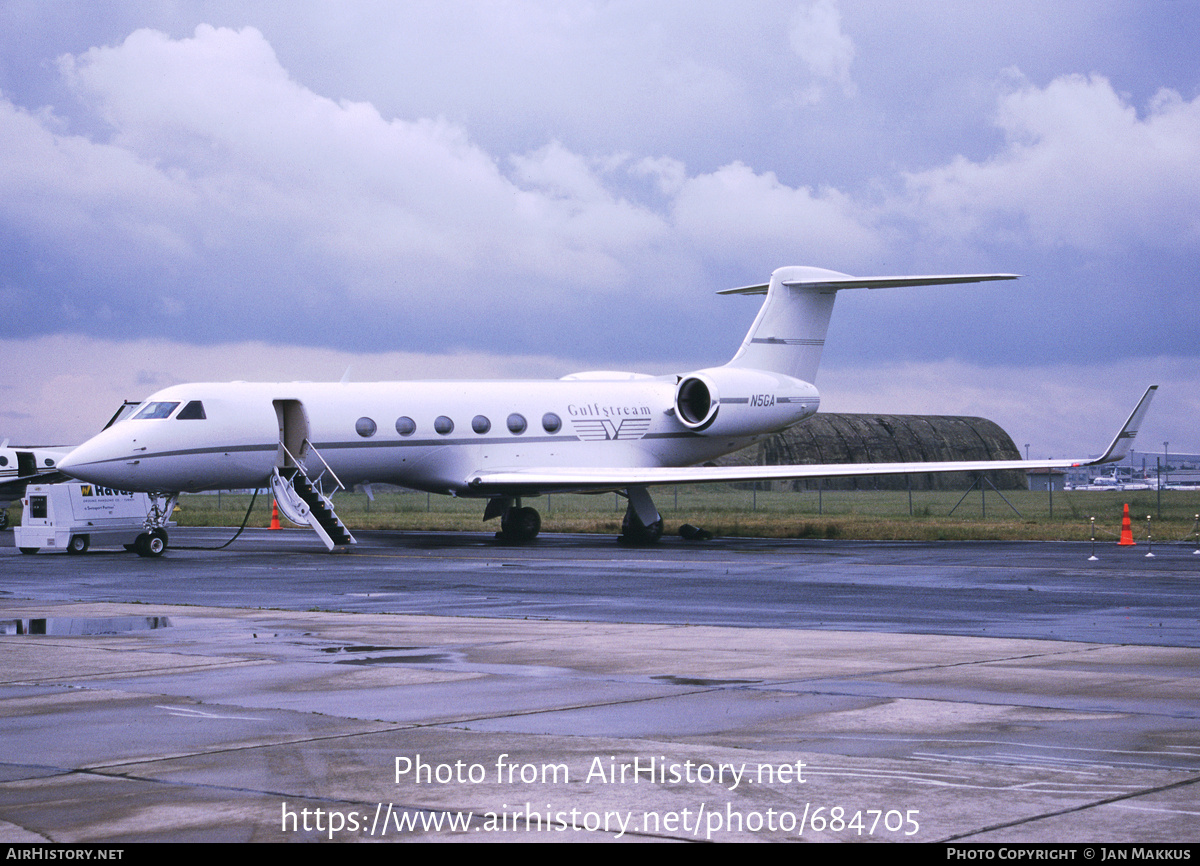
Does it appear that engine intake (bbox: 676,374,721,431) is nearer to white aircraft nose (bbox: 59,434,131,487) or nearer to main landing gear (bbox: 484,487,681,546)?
main landing gear (bbox: 484,487,681,546)

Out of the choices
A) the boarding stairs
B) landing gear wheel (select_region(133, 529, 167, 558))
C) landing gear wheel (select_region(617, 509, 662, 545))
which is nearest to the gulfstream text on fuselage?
landing gear wheel (select_region(617, 509, 662, 545))

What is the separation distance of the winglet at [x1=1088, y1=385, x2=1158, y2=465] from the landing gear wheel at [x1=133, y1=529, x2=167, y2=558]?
17343 mm

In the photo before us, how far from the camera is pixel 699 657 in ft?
34.8

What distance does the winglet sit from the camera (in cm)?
2625

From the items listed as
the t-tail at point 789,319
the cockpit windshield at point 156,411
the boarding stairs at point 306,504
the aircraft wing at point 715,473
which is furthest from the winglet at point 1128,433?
the cockpit windshield at point 156,411

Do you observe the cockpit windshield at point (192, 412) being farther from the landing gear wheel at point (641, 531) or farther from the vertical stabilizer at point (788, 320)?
the vertical stabilizer at point (788, 320)

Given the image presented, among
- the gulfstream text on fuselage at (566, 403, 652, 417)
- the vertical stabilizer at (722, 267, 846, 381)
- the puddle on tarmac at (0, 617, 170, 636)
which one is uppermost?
the vertical stabilizer at (722, 267, 846, 381)

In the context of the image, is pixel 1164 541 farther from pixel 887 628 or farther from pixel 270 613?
pixel 270 613

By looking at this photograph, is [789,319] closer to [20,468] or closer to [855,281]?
[855,281]

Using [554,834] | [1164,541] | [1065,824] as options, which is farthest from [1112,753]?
[1164,541]

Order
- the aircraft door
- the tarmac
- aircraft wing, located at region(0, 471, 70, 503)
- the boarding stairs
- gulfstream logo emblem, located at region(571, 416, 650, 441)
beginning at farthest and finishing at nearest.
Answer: aircraft wing, located at region(0, 471, 70, 503)
gulfstream logo emblem, located at region(571, 416, 650, 441)
the aircraft door
the boarding stairs
the tarmac

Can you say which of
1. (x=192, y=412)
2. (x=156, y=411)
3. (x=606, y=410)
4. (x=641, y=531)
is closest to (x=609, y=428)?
(x=606, y=410)

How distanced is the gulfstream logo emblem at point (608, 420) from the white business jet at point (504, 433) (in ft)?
0.09

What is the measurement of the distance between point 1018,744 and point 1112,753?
0.45 metres
